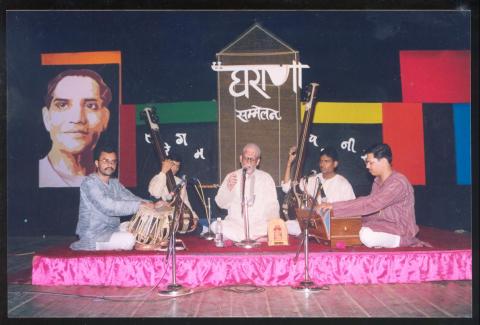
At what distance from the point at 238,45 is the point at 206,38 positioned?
50 cm

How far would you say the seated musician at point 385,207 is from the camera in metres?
4.48

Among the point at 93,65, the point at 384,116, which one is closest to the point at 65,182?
the point at 93,65

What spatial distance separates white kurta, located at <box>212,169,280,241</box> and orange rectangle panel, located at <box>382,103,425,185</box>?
2416mm

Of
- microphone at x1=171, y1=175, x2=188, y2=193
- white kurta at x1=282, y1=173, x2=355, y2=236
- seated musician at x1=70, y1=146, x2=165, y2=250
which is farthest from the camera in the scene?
white kurta at x1=282, y1=173, x2=355, y2=236

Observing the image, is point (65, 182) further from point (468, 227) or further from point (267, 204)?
point (468, 227)

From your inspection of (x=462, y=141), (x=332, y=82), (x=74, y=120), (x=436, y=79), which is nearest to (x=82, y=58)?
(x=74, y=120)

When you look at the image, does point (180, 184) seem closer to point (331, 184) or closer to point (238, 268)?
point (238, 268)

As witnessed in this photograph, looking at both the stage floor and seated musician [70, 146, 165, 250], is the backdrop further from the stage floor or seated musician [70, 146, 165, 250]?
the stage floor

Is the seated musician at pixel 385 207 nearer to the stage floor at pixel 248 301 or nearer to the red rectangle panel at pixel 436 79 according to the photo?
the stage floor at pixel 248 301

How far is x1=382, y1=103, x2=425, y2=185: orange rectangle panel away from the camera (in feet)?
23.0

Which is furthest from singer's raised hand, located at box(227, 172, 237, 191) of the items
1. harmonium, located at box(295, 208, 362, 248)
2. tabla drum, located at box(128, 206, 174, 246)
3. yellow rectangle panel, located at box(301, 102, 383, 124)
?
yellow rectangle panel, located at box(301, 102, 383, 124)

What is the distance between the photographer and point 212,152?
7070 mm

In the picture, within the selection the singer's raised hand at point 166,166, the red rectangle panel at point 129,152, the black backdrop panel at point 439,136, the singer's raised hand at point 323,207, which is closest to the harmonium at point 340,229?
the singer's raised hand at point 323,207

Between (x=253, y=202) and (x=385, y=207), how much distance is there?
5.07 ft
